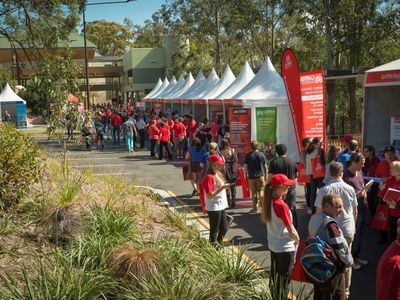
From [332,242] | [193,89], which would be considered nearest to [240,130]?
[332,242]

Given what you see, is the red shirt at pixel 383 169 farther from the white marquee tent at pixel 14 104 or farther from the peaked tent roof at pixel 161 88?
the white marquee tent at pixel 14 104

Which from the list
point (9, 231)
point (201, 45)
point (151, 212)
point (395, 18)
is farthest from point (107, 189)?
point (201, 45)

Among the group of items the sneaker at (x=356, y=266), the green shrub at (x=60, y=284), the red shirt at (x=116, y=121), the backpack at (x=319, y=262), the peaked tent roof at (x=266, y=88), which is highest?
the peaked tent roof at (x=266, y=88)

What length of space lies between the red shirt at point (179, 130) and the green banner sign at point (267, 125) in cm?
525

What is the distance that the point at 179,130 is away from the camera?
2086 centimetres

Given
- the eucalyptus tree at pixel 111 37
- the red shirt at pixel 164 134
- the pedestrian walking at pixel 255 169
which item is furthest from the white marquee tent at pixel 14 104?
the eucalyptus tree at pixel 111 37

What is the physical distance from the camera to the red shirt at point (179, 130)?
20766mm

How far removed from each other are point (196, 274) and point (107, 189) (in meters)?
4.60

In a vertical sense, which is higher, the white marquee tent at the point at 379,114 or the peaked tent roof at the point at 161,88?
the peaked tent roof at the point at 161,88

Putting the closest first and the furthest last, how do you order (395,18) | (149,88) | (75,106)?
(75,106), (395,18), (149,88)

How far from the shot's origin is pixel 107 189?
392 inches

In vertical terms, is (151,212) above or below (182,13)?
below

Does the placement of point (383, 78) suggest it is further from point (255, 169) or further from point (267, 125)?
point (267, 125)

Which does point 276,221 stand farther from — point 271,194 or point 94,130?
point 94,130
